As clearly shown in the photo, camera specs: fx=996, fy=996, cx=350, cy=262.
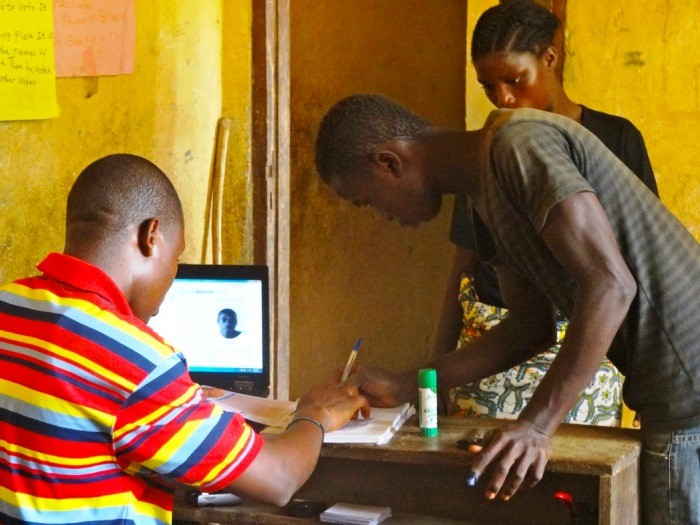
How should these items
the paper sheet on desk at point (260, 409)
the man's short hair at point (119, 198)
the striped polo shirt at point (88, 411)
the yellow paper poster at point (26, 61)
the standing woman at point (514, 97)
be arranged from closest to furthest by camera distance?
the striped polo shirt at point (88, 411) → the man's short hair at point (119, 198) → the paper sheet on desk at point (260, 409) → the yellow paper poster at point (26, 61) → the standing woman at point (514, 97)

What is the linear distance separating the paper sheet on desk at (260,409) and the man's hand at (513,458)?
0.51 meters

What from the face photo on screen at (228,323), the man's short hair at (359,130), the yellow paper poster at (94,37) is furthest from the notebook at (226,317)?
the man's short hair at (359,130)

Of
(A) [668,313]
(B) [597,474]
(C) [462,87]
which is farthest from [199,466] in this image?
(C) [462,87]

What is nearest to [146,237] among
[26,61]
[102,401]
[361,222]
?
[102,401]

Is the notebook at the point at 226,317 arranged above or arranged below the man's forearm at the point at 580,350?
below

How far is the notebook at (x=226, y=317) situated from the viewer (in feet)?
9.21

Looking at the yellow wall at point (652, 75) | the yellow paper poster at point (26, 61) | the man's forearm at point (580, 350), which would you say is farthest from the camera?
the yellow wall at point (652, 75)

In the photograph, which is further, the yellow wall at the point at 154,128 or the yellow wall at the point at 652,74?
the yellow wall at the point at 652,74

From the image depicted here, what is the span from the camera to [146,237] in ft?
5.12

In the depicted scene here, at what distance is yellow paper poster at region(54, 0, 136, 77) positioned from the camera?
8.61ft

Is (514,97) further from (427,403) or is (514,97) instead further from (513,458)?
(513,458)

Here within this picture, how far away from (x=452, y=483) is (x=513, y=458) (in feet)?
1.19

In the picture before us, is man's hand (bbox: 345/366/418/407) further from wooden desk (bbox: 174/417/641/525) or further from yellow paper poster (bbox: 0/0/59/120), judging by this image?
yellow paper poster (bbox: 0/0/59/120)

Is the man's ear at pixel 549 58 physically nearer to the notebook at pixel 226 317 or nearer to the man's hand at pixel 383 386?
the notebook at pixel 226 317
